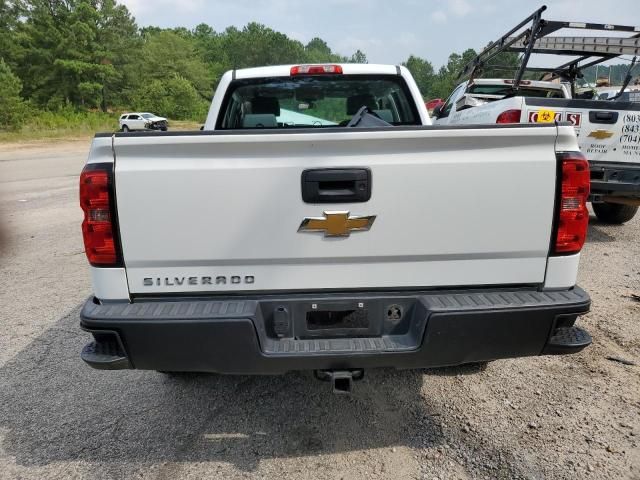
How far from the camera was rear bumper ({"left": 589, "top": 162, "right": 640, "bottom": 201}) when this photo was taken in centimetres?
572

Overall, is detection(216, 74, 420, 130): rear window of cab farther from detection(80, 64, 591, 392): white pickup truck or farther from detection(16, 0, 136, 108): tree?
detection(16, 0, 136, 108): tree

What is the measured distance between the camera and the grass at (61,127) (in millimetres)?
34344

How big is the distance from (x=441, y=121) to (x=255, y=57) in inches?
3690

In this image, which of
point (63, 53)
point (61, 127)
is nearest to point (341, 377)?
point (61, 127)

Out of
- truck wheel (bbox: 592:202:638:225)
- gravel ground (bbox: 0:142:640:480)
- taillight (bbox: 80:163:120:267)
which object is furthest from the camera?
truck wheel (bbox: 592:202:638:225)

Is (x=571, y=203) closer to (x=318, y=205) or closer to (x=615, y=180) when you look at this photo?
(x=318, y=205)

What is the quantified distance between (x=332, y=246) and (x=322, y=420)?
1.21 m

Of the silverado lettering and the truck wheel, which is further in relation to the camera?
the truck wheel

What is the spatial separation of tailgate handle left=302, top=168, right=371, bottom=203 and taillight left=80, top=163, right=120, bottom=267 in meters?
0.85

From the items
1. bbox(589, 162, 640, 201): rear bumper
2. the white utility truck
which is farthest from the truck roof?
bbox(589, 162, 640, 201): rear bumper

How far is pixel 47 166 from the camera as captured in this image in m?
18.2

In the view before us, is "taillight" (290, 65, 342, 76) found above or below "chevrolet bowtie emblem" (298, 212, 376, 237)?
above

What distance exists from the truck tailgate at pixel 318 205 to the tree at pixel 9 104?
42914 mm

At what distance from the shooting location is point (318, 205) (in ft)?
6.86
